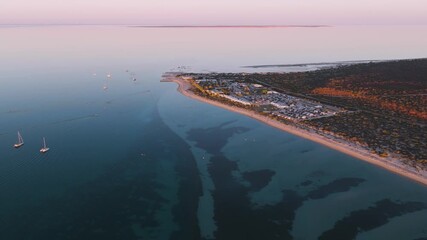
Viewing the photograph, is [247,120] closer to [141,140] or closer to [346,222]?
[141,140]

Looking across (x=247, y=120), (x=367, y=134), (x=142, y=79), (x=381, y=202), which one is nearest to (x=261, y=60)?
(x=142, y=79)

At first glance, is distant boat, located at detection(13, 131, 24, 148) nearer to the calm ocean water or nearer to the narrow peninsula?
the calm ocean water

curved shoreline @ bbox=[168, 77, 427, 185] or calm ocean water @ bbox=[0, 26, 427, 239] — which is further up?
curved shoreline @ bbox=[168, 77, 427, 185]

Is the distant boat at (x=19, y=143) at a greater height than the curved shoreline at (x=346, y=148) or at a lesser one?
lesser

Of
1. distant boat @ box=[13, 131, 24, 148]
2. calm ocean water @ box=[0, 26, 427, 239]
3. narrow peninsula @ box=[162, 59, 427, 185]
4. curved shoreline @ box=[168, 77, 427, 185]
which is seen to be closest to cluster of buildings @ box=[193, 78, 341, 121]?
narrow peninsula @ box=[162, 59, 427, 185]

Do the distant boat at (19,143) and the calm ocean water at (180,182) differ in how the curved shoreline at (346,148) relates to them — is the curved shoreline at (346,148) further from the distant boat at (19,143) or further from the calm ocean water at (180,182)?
the distant boat at (19,143)

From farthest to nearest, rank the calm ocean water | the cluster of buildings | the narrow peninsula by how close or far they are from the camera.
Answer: the cluster of buildings, the narrow peninsula, the calm ocean water

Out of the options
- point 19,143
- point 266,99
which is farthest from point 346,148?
point 19,143

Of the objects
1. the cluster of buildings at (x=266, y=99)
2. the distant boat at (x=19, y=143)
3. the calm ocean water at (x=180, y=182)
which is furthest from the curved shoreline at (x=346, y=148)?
the distant boat at (x=19, y=143)
